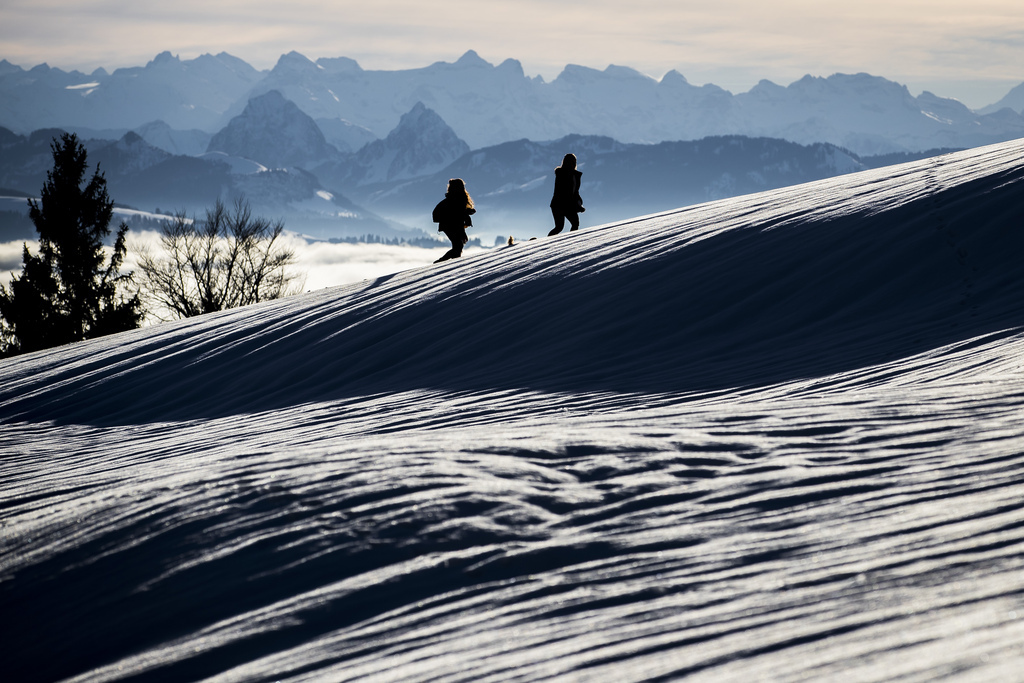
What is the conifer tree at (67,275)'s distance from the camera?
114 feet

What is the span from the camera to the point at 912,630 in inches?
82.8

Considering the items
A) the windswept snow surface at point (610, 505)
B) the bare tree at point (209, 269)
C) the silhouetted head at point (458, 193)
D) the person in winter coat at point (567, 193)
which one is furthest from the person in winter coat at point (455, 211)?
the bare tree at point (209, 269)

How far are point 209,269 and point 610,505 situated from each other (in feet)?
139

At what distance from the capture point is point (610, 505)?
3156 mm

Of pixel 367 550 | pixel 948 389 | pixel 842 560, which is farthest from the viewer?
pixel 948 389

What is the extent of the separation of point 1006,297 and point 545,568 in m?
4.35

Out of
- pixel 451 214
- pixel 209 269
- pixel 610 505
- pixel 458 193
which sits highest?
pixel 209 269

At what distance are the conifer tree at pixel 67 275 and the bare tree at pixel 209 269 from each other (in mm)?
3418

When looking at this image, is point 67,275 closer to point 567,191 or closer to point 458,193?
point 458,193

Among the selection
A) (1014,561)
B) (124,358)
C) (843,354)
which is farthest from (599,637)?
(124,358)

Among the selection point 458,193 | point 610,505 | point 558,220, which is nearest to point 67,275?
point 458,193

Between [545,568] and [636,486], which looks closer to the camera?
[545,568]

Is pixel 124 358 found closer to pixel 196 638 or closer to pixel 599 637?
pixel 196 638

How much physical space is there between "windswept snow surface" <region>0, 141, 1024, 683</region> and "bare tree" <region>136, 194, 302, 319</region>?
36.9m
